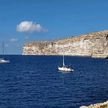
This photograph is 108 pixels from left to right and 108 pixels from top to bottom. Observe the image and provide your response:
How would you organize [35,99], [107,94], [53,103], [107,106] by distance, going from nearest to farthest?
[107,106] < [53,103] < [35,99] < [107,94]

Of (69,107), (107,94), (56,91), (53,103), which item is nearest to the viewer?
(69,107)

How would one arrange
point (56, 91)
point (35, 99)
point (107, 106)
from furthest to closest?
point (56, 91)
point (35, 99)
point (107, 106)

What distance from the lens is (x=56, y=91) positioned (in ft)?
307

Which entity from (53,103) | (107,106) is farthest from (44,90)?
(107,106)

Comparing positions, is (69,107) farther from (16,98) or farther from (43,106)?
(16,98)

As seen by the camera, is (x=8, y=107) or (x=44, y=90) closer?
(x=8, y=107)

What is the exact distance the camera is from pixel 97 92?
9094 cm

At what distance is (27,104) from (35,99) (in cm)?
606

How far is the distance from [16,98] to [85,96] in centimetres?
1432

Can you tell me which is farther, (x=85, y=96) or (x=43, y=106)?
(x=85, y=96)

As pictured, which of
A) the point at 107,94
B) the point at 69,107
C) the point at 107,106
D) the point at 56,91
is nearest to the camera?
the point at 107,106

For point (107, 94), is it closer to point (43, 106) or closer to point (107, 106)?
point (43, 106)

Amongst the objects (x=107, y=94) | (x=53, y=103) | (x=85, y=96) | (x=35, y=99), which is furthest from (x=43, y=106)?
(x=107, y=94)

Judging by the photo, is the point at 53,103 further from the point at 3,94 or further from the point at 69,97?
the point at 3,94
